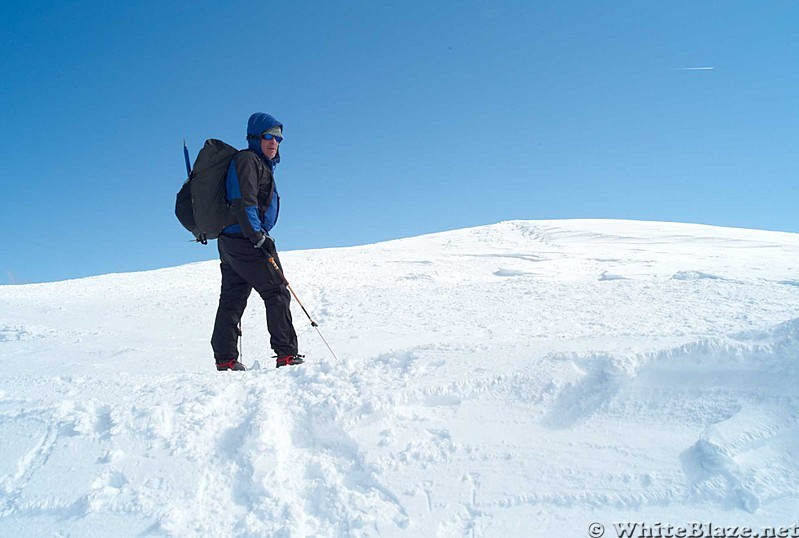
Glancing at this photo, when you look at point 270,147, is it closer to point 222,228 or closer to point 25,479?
point 222,228

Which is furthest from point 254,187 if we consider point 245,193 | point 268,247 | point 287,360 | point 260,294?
point 287,360

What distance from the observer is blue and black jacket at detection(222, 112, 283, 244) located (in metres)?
3.49

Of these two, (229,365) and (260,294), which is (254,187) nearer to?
(260,294)

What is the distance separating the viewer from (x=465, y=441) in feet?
7.06

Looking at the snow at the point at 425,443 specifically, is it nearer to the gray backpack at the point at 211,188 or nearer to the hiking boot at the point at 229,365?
the hiking boot at the point at 229,365

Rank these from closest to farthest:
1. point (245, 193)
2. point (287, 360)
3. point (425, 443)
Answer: point (425, 443) < point (245, 193) < point (287, 360)

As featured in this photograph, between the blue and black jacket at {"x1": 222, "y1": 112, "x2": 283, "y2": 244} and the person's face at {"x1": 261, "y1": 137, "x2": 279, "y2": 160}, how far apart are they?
0.03 m

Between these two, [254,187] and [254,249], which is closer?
[254,187]

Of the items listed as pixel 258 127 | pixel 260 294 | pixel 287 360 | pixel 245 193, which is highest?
pixel 258 127

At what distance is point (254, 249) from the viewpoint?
3.69 meters

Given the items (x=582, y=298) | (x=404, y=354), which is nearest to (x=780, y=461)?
(x=404, y=354)

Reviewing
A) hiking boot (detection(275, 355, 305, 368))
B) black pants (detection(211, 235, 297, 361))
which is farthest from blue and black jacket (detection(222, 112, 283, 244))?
hiking boot (detection(275, 355, 305, 368))

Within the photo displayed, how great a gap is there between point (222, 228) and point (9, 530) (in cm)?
237

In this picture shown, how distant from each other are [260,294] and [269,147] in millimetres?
1255
